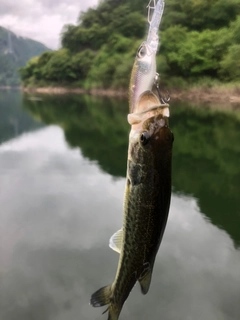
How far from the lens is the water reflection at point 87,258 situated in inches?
229

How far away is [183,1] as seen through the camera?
55375 mm

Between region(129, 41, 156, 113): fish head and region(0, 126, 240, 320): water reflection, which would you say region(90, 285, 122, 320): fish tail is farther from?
region(0, 126, 240, 320): water reflection

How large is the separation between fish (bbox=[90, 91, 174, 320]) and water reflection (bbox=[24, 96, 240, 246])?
6.60 meters

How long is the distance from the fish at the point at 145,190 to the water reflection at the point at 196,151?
21.6 ft

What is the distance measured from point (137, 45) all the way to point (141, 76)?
56384 mm

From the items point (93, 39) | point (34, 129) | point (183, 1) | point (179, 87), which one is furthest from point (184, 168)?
point (93, 39)

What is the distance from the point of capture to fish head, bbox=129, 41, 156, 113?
5.51 feet

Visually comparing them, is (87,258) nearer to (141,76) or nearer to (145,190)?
(145,190)

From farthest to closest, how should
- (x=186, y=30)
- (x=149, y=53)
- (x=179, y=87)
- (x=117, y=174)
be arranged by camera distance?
1. (x=186, y=30)
2. (x=179, y=87)
3. (x=117, y=174)
4. (x=149, y=53)

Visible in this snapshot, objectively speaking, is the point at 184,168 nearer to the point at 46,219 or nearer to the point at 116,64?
the point at 46,219

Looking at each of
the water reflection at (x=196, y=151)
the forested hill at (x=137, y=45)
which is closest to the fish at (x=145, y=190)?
the water reflection at (x=196, y=151)

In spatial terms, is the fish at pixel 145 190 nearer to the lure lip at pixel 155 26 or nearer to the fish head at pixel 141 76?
the fish head at pixel 141 76

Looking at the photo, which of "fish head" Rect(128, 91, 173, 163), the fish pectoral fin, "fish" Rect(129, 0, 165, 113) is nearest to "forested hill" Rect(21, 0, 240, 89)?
"fish" Rect(129, 0, 165, 113)

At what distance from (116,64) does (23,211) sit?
50678mm
